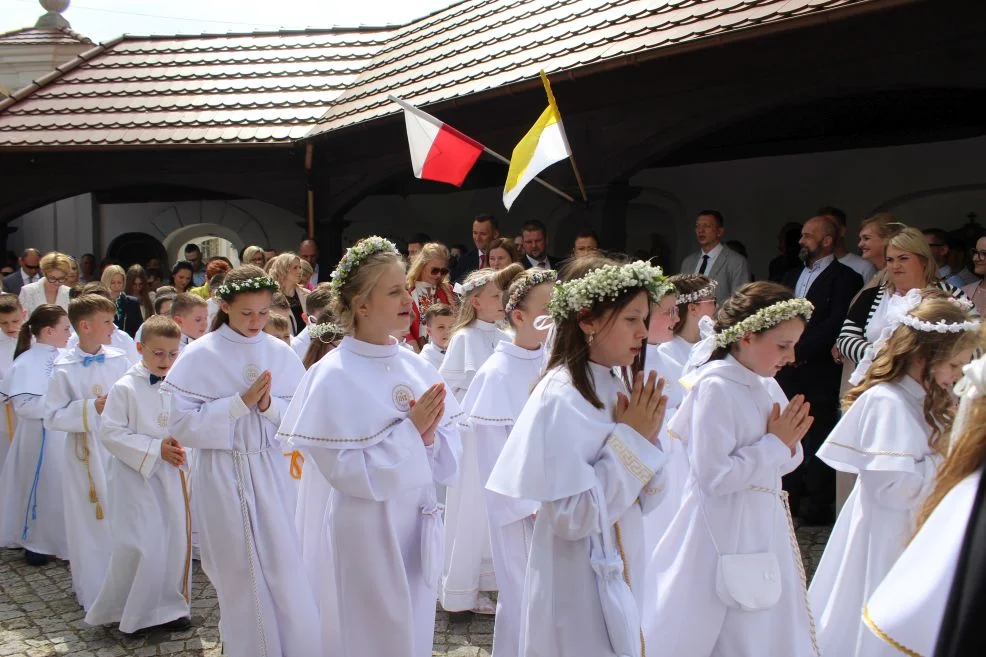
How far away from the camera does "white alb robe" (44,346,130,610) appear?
20.8 feet

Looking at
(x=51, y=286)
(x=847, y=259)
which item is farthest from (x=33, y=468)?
(x=847, y=259)

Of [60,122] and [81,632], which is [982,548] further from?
[60,122]

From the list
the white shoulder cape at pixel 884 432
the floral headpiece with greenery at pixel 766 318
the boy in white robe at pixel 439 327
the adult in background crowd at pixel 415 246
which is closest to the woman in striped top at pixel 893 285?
the white shoulder cape at pixel 884 432

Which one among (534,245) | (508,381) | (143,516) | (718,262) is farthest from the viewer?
(534,245)

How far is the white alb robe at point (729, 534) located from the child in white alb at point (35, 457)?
504 centimetres

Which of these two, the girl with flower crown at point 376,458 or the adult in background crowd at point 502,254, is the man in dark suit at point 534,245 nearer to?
the adult in background crowd at point 502,254

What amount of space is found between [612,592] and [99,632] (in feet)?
12.4

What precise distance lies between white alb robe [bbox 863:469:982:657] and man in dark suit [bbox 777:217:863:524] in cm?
559

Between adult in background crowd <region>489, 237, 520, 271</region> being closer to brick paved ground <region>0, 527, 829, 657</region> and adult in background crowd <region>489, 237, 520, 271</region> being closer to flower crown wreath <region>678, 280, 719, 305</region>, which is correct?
flower crown wreath <region>678, 280, 719, 305</region>

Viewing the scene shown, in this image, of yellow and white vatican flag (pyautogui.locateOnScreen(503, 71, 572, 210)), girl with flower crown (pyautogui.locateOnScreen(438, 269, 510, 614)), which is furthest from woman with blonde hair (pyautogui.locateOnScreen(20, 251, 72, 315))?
girl with flower crown (pyautogui.locateOnScreen(438, 269, 510, 614))

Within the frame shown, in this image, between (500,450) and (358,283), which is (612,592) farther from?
(500,450)

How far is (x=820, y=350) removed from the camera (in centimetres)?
731

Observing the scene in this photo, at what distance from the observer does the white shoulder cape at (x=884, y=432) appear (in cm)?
428

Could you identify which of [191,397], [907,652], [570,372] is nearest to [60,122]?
[191,397]
